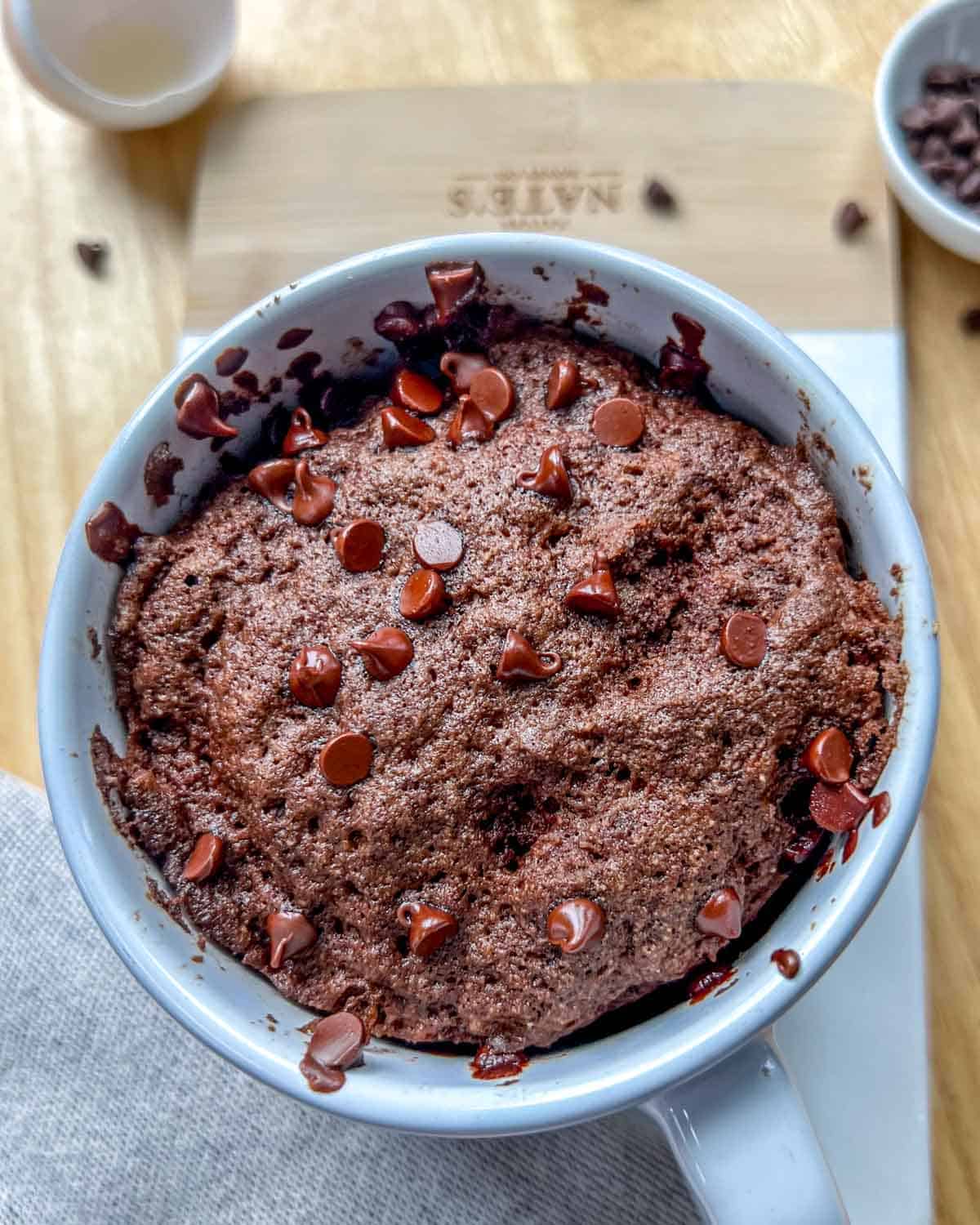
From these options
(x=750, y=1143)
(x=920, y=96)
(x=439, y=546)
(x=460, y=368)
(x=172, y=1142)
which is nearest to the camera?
(x=750, y=1143)


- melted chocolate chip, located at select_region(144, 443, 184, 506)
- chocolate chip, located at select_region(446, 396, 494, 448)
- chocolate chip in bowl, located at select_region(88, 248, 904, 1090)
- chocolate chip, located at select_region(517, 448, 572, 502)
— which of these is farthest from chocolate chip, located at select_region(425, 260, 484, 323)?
melted chocolate chip, located at select_region(144, 443, 184, 506)

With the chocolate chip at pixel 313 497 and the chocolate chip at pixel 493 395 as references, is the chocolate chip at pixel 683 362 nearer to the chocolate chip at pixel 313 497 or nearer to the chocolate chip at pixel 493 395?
the chocolate chip at pixel 493 395

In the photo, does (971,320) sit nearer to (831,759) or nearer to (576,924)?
(831,759)

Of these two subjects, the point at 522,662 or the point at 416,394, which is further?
the point at 416,394

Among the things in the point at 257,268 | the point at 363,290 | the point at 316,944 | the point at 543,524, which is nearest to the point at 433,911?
the point at 316,944

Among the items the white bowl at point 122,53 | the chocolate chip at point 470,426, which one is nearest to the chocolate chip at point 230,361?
the chocolate chip at point 470,426

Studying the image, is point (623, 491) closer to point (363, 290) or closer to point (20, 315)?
point (363, 290)

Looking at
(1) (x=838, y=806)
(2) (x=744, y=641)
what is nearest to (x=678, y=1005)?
(1) (x=838, y=806)
